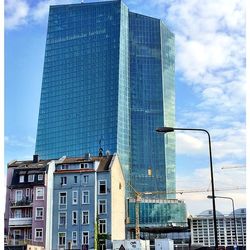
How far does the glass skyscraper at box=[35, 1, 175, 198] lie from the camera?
67938 millimetres

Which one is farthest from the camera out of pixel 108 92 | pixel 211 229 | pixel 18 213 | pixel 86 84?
pixel 86 84

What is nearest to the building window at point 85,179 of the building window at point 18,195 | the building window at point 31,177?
the building window at point 31,177

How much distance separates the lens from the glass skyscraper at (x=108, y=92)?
223 ft

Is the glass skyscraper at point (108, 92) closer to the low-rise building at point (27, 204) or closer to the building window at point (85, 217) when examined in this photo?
the low-rise building at point (27, 204)

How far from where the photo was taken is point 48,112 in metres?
71.7

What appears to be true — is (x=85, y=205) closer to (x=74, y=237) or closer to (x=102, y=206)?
(x=102, y=206)

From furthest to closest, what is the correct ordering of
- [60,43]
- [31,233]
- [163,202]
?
[60,43], [163,202], [31,233]

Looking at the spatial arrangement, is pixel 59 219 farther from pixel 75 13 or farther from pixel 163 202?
pixel 75 13

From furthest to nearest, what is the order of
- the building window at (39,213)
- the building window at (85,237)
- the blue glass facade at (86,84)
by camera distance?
the blue glass facade at (86,84) < the building window at (39,213) < the building window at (85,237)

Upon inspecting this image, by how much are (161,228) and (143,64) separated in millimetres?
26900

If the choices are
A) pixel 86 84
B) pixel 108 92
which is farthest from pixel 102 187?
pixel 86 84

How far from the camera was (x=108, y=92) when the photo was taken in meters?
68.4

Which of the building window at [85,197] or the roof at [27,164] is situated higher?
the roof at [27,164]

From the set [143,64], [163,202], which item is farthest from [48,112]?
[163,202]
